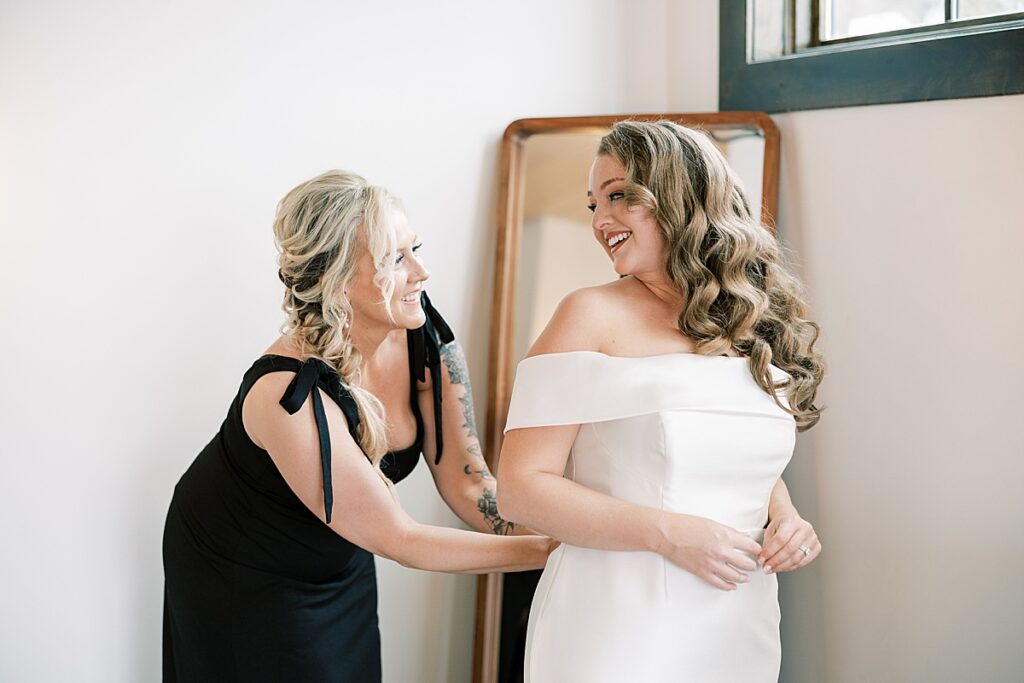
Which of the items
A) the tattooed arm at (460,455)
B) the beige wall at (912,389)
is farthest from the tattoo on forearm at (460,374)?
the beige wall at (912,389)

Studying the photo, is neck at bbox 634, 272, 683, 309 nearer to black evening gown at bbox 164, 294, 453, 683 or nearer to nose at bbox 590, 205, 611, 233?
nose at bbox 590, 205, 611, 233

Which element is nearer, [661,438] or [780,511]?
[661,438]

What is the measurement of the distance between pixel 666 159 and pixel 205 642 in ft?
4.15

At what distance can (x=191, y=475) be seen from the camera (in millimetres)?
2035

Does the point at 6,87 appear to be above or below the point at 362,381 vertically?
above

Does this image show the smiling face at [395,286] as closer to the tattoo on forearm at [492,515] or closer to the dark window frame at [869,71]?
the tattoo on forearm at [492,515]

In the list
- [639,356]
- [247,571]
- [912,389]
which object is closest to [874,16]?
[912,389]

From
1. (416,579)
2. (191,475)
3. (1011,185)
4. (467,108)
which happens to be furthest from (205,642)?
(1011,185)

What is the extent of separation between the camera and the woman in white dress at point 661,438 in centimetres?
157

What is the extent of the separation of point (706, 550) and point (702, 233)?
501mm

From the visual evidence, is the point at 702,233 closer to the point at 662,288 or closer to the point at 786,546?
the point at 662,288

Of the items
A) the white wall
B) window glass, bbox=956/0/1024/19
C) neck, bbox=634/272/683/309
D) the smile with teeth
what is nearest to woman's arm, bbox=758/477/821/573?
neck, bbox=634/272/683/309

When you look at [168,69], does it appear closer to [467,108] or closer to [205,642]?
[467,108]

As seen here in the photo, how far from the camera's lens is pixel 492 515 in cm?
216
